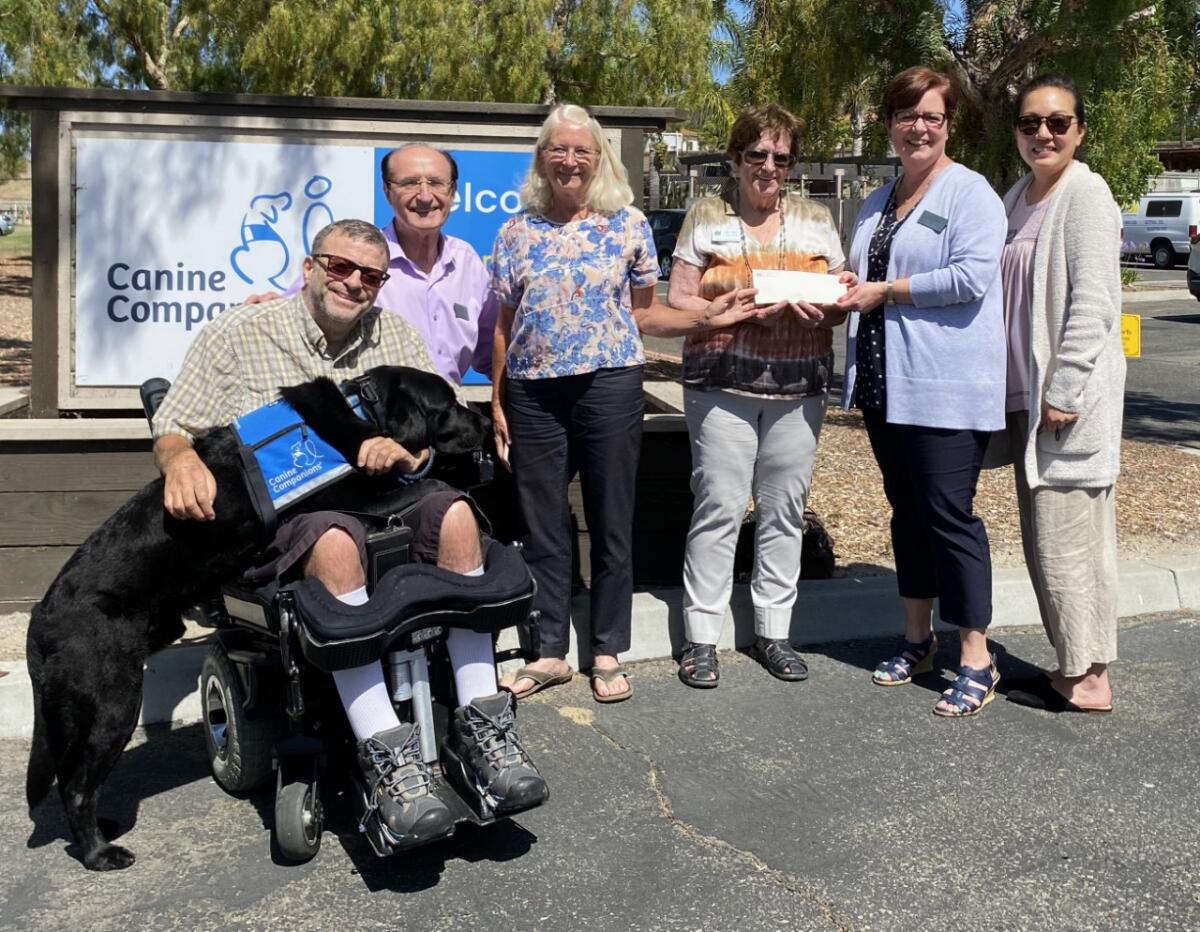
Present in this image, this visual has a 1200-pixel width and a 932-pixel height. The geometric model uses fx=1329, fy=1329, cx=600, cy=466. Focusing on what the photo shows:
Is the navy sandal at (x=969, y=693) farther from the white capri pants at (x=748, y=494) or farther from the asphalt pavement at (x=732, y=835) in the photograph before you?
the white capri pants at (x=748, y=494)

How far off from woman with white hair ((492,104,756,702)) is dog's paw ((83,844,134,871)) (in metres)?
1.49

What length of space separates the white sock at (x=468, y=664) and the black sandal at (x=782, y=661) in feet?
5.17

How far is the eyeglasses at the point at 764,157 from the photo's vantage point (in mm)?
4254

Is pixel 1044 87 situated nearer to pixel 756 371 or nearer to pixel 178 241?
pixel 756 371

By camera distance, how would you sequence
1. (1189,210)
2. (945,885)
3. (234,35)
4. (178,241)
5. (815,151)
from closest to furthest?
(945,885), (178,241), (815,151), (234,35), (1189,210)

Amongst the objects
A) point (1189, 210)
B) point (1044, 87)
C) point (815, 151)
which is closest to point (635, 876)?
point (1044, 87)

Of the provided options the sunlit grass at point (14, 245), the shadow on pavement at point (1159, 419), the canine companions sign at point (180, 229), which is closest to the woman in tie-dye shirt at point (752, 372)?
the canine companions sign at point (180, 229)

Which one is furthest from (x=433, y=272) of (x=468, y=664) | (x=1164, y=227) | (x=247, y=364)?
(x=1164, y=227)

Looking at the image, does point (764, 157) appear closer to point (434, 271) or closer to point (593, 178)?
point (593, 178)

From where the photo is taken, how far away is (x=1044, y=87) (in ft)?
13.6

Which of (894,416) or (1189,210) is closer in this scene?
(894,416)

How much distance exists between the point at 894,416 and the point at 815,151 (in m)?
6.39

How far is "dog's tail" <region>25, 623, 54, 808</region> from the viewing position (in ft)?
10.5

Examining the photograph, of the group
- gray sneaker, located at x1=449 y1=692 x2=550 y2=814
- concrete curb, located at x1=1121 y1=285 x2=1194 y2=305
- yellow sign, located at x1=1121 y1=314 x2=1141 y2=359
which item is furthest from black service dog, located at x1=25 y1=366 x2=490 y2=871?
concrete curb, located at x1=1121 y1=285 x2=1194 y2=305
